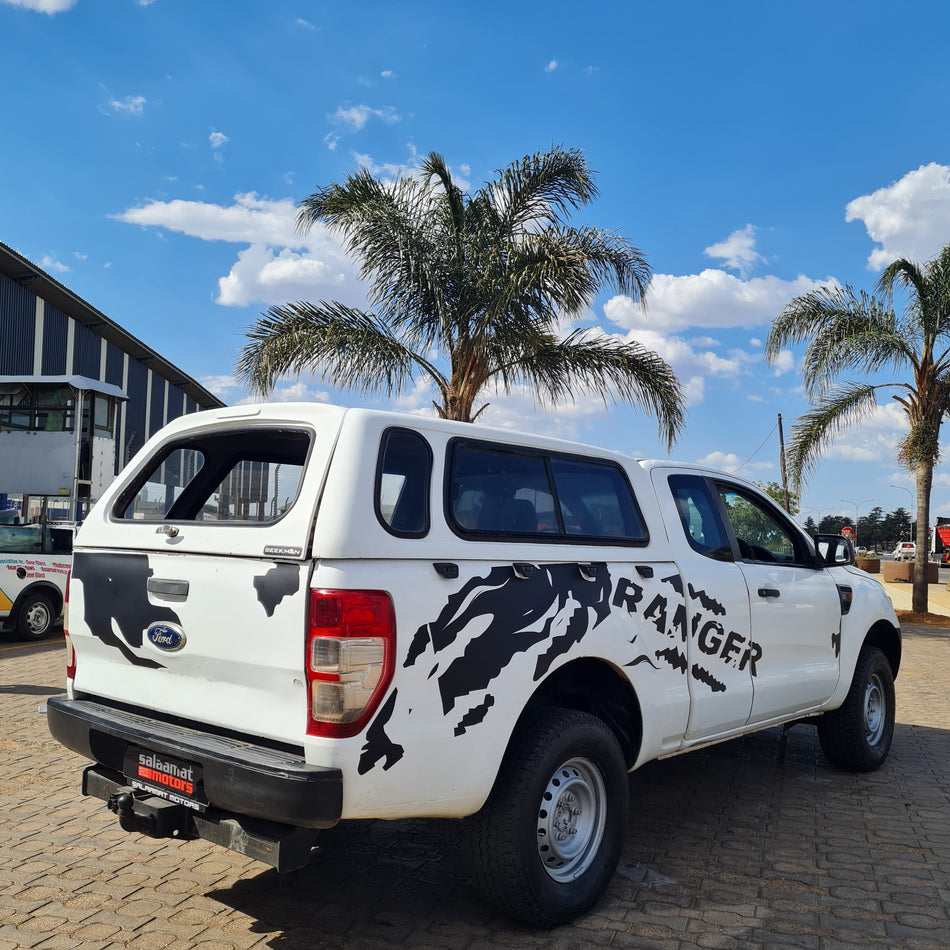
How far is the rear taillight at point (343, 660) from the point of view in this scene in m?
3.02

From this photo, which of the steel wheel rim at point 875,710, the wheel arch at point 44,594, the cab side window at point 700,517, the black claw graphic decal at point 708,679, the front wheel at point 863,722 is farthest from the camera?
the wheel arch at point 44,594

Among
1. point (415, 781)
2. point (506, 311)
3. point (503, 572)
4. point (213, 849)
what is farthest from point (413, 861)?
point (506, 311)

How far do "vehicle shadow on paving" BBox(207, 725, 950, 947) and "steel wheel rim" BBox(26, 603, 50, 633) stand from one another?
816cm

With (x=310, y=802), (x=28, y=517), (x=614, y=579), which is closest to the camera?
(x=310, y=802)

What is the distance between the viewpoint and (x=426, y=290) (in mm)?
14570

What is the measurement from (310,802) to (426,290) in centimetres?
1226

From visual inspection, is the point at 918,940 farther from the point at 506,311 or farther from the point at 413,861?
the point at 506,311

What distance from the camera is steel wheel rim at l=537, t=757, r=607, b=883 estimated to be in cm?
371

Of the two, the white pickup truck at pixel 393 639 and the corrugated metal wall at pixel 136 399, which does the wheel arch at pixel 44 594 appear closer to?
the white pickup truck at pixel 393 639

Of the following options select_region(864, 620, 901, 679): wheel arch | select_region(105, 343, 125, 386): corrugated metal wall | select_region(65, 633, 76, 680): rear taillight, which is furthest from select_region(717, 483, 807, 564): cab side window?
select_region(105, 343, 125, 386): corrugated metal wall

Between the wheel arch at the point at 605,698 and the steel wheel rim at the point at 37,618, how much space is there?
9.40 meters

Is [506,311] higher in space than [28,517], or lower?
higher

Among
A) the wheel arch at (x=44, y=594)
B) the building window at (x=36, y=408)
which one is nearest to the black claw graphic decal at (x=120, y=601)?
the wheel arch at (x=44, y=594)

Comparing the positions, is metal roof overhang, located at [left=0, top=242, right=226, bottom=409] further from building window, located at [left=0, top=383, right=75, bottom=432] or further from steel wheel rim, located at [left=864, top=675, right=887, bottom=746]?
steel wheel rim, located at [left=864, top=675, right=887, bottom=746]
